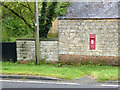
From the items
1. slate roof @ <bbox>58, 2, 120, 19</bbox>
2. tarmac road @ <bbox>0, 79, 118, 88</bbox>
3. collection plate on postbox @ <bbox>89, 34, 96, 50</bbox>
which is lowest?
tarmac road @ <bbox>0, 79, 118, 88</bbox>

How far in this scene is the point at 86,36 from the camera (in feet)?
37.1

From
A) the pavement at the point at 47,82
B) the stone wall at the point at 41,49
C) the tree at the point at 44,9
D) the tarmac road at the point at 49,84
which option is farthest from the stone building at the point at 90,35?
the tarmac road at the point at 49,84

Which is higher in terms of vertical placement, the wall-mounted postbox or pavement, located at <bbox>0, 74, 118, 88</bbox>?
the wall-mounted postbox

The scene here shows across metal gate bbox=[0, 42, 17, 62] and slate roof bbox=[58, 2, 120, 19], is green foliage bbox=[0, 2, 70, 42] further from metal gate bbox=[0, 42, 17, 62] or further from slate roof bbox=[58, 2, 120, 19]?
metal gate bbox=[0, 42, 17, 62]

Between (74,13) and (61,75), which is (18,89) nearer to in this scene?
(61,75)

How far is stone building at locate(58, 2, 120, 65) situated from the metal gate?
320 cm

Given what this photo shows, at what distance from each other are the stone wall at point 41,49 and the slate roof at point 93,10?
1.79 m

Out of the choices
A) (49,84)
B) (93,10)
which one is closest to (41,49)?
(93,10)

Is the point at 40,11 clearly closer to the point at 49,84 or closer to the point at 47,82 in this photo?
the point at 47,82

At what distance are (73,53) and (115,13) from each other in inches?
137

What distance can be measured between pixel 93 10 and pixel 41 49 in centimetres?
405

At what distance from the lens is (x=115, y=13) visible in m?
11.2

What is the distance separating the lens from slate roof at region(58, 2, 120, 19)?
37.0 feet


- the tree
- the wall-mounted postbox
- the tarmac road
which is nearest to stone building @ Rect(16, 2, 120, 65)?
the wall-mounted postbox
